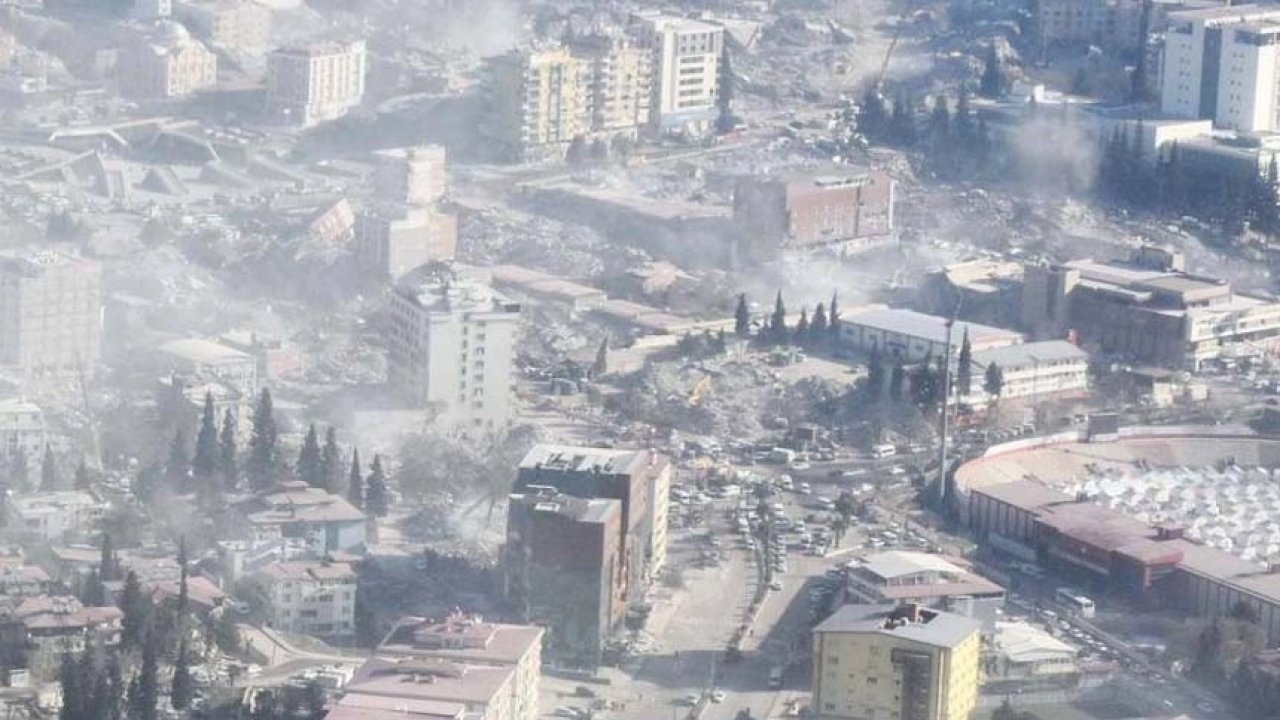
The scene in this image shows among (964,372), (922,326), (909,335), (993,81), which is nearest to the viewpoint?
(964,372)

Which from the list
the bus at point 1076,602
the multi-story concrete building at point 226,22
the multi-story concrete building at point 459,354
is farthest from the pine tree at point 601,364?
the multi-story concrete building at point 226,22

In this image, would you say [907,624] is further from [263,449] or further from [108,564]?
[263,449]

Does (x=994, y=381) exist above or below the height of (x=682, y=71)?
below

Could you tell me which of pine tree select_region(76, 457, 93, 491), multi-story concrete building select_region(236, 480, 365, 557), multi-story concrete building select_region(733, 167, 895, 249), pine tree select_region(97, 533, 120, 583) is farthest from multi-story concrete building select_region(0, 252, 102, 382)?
multi-story concrete building select_region(733, 167, 895, 249)

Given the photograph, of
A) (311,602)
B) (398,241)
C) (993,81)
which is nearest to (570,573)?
(311,602)

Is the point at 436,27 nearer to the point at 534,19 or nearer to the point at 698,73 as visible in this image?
the point at 534,19

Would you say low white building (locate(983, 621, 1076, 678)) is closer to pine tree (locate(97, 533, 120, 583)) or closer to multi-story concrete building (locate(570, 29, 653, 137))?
pine tree (locate(97, 533, 120, 583))

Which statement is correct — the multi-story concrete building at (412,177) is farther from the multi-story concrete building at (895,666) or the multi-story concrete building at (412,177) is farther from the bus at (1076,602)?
the multi-story concrete building at (895,666)

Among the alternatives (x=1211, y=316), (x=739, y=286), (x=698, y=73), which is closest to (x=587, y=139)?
(x=698, y=73)

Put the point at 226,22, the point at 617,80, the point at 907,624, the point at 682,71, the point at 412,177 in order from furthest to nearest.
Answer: the point at 226,22
the point at 682,71
the point at 617,80
the point at 412,177
the point at 907,624
